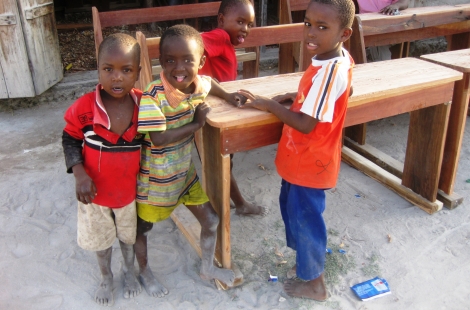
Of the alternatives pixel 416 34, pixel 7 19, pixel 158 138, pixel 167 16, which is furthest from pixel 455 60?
pixel 7 19

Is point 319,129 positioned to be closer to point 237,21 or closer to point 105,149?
point 105,149

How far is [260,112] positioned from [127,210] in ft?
2.75

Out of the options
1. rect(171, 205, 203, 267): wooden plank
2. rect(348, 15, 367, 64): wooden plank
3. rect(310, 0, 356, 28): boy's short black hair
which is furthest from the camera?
rect(348, 15, 367, 64): wooden plank

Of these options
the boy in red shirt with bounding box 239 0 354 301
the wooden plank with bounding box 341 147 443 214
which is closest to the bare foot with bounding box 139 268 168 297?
the boy in red shirt with bounding box 239 0 354 301

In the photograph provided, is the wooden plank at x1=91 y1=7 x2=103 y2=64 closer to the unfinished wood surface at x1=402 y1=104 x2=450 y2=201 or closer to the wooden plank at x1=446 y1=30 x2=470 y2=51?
the unfinished wood surface at x1=402 y1=104 x2=450 y2=201

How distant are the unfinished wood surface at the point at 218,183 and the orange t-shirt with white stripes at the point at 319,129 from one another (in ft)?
0.99

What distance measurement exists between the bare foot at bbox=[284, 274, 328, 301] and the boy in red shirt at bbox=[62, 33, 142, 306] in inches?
39.4

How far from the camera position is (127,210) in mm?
2287

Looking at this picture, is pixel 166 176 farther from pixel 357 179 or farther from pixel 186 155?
pixel 357 179

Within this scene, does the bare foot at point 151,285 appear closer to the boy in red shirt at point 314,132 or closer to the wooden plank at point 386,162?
the boy in red shirt at point 314,132

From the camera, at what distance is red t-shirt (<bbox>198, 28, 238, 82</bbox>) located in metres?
2.92

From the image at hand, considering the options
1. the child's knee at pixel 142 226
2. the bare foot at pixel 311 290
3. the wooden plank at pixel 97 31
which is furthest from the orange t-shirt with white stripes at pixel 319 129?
the wooden plank at pixel 97 31

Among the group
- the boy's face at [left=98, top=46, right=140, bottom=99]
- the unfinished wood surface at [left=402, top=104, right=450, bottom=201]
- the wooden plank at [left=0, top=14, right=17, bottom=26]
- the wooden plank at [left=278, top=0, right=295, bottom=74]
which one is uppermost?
the boy's face at [left=98, top=46, right=140, bottom=99]

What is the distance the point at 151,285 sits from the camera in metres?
2.59
